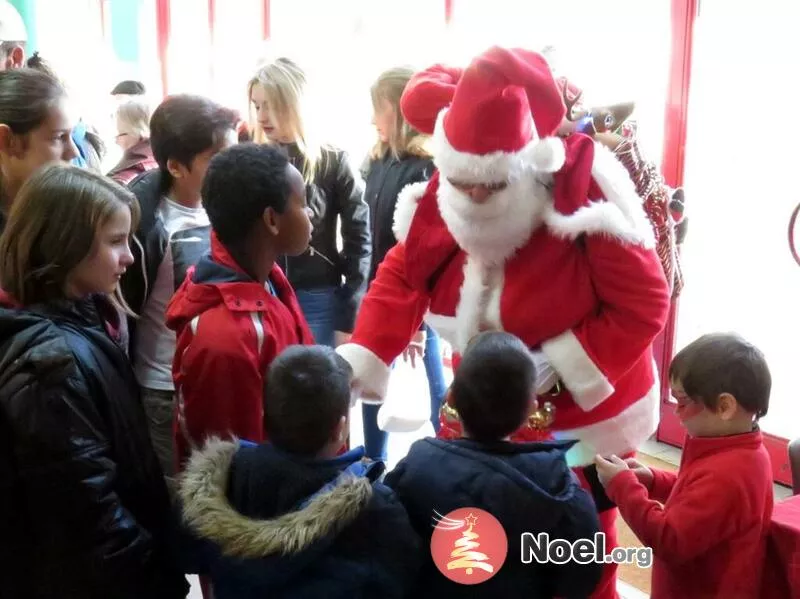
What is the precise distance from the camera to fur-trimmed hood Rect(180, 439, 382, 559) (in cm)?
111

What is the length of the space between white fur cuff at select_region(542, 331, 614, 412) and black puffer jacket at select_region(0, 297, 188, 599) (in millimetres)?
728

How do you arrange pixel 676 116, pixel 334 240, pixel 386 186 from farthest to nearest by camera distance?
pixel 676 116 → pixel 386 186 → pixel 334 240

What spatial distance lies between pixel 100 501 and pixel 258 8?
17.0ft

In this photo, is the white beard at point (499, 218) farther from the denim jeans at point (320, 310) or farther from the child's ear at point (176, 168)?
the denim jeans at point (320, 310)

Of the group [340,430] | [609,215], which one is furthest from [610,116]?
[340,430]

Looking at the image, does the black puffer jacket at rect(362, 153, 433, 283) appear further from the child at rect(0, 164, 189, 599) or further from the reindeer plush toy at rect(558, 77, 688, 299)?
the child at rect(0, 164, 189, 599)

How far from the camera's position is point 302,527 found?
1104 mm

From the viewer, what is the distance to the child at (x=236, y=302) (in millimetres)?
1380

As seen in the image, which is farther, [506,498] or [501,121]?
[501,121]

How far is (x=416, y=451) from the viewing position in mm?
1245

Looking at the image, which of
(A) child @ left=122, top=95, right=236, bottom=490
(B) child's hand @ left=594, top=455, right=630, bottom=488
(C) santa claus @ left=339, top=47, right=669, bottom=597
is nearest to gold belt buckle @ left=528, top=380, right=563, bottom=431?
(C) santa claus @ left=339, top=47, right=669, bottom=597

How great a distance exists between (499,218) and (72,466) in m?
0.81

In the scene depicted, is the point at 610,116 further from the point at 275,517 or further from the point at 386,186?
the point at 275,517

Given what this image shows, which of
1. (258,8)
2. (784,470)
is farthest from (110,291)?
(258,8)
